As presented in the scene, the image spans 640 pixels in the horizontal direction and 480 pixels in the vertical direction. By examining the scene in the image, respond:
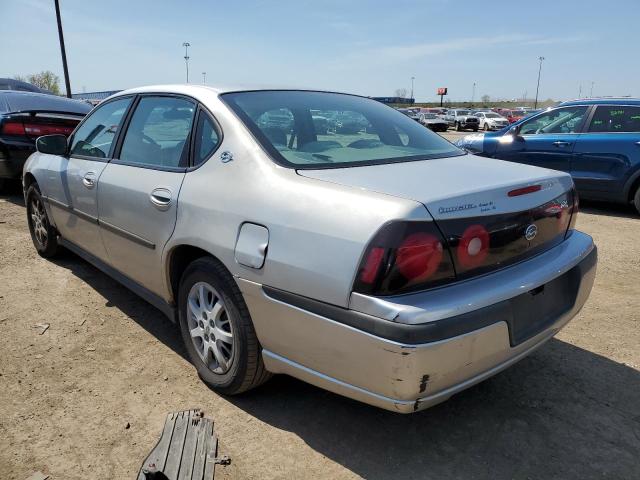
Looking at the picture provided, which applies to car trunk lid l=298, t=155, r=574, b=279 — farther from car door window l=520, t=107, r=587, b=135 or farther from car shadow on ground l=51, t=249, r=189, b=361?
car door window l=520, t=107, r=587, b=135

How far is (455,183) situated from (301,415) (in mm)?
1324

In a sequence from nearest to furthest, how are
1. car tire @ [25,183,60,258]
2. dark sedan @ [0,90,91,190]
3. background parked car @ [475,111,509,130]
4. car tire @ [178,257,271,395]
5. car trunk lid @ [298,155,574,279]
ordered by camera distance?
1. car trunk lid @ [298,155,574,279]
2. car tire @ [178,257,271,395]
3. car tire @ [25,183,60,258]
4. dark sedan @ [0,90,91,190]
5. background parked car @ [475,111,509,130]

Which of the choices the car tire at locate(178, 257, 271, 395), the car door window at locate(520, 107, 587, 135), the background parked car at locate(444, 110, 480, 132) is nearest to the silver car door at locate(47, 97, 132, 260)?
the car tire at locate(178, 257, 271, 395)

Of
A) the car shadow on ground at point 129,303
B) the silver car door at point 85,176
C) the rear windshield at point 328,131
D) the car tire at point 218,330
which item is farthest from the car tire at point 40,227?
the rear windshield at point 328,131

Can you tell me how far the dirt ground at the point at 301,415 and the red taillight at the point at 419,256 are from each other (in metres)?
0.87

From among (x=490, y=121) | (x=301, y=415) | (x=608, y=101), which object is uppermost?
(x=608, y=101)

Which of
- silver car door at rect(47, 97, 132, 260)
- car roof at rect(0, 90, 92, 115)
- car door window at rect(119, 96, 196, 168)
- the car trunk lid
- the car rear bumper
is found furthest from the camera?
car roof at rect(0, 90, 92, 115)

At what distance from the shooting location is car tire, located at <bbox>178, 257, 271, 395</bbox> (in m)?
2.33

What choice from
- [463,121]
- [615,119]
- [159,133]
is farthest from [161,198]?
[463,121]

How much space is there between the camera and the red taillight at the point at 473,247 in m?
1.93

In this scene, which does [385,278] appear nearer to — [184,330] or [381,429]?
[381,429]

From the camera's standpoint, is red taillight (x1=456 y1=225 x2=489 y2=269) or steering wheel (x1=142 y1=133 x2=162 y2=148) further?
steering wheel (x1=142 y1=133 x2=162 y2=148)

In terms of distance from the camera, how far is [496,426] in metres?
2.39

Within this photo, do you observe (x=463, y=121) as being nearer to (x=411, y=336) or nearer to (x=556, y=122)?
(x=556, y=122)
